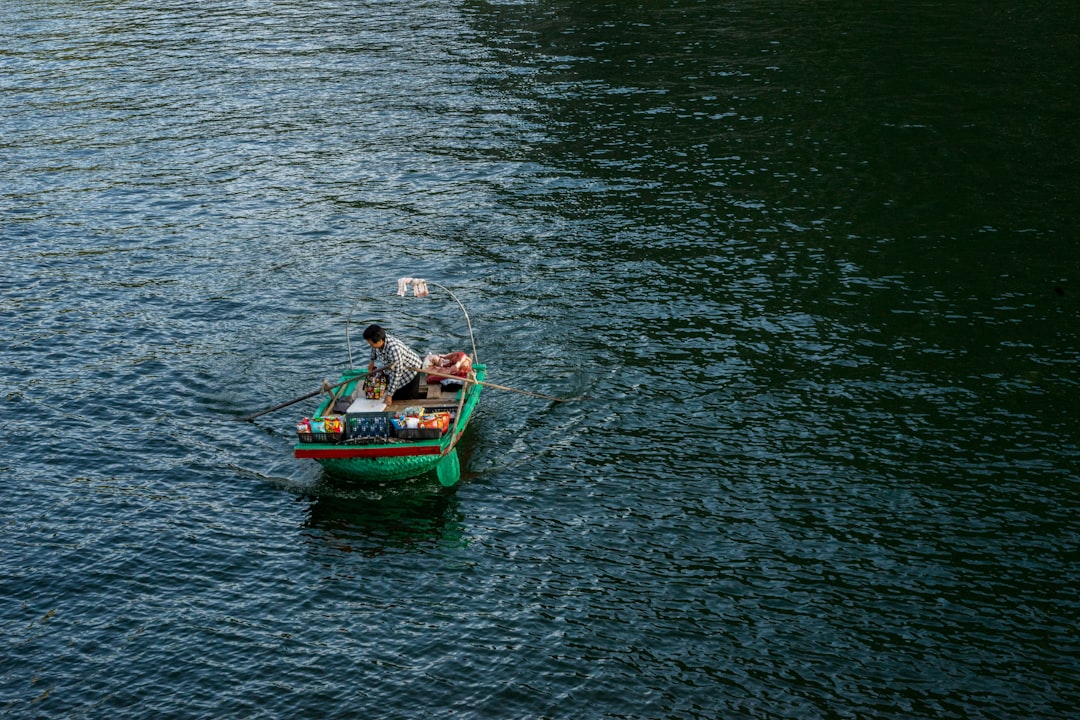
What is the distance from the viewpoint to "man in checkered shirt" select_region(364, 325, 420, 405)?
102ft

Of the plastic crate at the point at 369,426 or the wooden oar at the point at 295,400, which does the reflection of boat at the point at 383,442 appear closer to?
the plastic crate at the point at 369,426

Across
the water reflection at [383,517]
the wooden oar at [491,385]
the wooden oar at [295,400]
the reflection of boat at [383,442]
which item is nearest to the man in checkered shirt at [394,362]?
the wooden oar at [491,385]

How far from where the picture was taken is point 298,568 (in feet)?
89.3

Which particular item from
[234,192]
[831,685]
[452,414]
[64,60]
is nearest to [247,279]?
[234,192]

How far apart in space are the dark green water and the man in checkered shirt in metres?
2.60

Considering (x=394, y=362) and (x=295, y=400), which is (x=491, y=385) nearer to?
(x=394, y=362)

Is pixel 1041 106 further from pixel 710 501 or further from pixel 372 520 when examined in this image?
pixel 372 520

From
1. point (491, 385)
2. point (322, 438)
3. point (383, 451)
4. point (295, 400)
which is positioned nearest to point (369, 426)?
point (383, 451)

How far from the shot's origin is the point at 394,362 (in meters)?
31.5

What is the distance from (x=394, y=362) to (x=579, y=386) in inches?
242

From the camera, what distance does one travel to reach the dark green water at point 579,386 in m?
24.1

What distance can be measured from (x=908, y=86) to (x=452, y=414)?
37322mm

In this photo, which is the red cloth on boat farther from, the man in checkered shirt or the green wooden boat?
the green wooden boat

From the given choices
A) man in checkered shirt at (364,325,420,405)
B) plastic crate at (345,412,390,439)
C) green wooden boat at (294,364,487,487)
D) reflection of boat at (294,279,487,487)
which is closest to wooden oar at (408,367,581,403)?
man in checkered shirt at (364,325,420,405)
